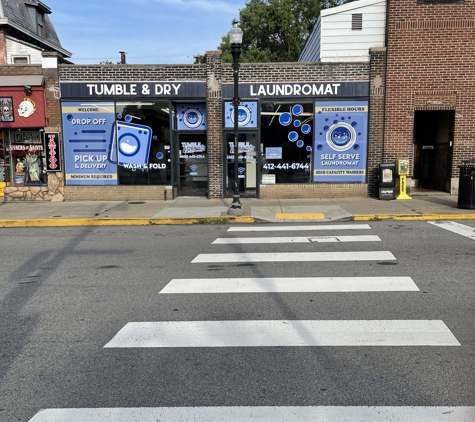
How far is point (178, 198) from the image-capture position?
1479cm

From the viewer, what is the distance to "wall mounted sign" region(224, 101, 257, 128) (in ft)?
46.2

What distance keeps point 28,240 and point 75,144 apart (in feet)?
20.2

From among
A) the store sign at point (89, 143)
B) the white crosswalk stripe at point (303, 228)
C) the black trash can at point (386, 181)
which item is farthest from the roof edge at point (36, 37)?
the black trash can at point (386, 181)

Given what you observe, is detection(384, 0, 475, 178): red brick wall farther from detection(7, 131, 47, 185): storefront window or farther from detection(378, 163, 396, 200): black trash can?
detection(7, 131, 47, 185): storefront window

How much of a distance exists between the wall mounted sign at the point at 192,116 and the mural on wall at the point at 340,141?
3799 mm

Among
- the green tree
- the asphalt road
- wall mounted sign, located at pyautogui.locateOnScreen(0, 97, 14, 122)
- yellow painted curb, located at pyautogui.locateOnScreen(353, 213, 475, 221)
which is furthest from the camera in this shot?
the green tree

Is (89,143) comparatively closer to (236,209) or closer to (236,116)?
(236,116)

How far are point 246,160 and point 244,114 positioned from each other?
1509mm

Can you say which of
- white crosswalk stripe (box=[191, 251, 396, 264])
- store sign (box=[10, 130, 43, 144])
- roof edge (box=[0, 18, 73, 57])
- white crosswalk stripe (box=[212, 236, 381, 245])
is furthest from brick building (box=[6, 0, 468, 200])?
roof edge (box=[0, 18, 73, 57])

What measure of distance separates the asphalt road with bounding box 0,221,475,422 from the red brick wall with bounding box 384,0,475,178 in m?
6.70

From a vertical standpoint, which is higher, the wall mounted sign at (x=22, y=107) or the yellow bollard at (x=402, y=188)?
the wall mounted sign at (x=22, y=107)

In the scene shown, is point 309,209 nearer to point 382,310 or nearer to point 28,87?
point 382,310

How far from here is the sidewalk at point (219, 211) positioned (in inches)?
432

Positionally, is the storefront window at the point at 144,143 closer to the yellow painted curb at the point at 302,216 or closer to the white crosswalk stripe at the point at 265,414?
the yellow painted curb at the point at 302,216
